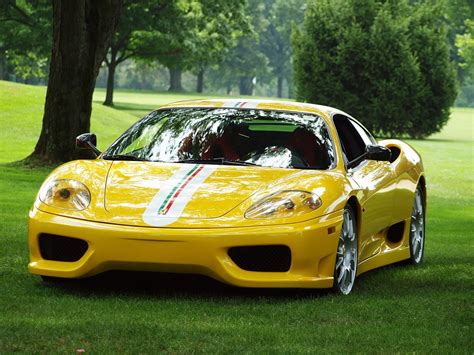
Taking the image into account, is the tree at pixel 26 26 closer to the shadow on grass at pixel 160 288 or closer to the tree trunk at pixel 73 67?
the tree trunk at pixel 73 67

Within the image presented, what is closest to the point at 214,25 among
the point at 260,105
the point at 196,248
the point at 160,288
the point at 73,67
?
the point at 73,67

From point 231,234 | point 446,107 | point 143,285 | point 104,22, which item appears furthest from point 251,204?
point 446,107

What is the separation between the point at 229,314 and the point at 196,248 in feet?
1.82

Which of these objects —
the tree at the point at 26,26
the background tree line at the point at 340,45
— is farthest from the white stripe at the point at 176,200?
the tree at the point at 26,26

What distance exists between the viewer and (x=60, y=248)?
7617 mm

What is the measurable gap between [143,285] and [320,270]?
128 cm

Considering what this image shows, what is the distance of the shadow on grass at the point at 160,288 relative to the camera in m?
7.62

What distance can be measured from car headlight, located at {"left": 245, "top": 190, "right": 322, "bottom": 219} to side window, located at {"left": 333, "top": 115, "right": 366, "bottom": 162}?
1.41m

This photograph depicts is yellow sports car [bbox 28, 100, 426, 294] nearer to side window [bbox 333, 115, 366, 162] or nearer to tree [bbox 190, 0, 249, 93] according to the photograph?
side window [bbox 333, 115, 366, 162]

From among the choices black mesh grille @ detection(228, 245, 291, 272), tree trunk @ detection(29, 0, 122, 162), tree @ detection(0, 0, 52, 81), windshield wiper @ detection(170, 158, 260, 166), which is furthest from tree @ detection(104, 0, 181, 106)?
black mesh grille @ detection(228, 245, 291, 272)

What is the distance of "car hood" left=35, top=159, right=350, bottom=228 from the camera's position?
735 centimetres

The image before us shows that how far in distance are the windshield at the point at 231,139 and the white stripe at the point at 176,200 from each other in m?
0.48

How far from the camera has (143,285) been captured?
26.2 ft

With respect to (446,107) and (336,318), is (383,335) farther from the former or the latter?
(446,107)
